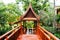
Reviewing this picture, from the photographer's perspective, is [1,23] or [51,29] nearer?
[1,23]

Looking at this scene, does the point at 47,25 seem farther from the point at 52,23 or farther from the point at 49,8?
the point at 49,8

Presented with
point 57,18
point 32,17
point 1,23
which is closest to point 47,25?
point 57,18

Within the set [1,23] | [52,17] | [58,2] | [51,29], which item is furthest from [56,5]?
[1,23]

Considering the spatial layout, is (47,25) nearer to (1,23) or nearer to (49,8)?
(49,8)

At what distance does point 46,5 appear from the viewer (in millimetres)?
27203

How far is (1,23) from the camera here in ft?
61.3

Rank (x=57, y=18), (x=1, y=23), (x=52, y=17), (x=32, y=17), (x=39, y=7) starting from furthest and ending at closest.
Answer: (x=39, y=7), (x=52, y=17), (x=57, y=18), (x=1, y=23), (x=32, y=17)

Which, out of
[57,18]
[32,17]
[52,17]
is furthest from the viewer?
[52,17]

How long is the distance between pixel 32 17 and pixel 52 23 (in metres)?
10.1

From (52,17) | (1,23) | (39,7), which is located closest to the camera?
(1,23)

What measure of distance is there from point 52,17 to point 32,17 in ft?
29.1

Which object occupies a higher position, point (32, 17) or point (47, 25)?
point (32, 17)

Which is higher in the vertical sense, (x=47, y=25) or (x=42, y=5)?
(x=42, y=5)

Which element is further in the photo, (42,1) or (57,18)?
(42,1)
